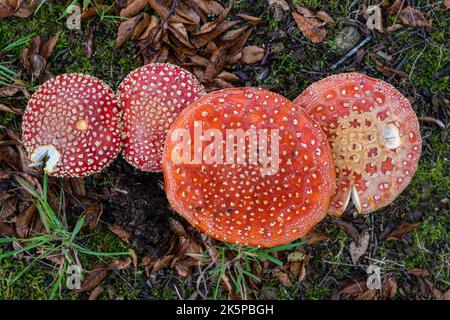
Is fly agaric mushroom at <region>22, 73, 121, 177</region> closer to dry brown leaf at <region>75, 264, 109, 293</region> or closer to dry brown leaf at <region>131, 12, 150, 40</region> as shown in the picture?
dry brown leaf at <region>131, 12, 150, 40</region>

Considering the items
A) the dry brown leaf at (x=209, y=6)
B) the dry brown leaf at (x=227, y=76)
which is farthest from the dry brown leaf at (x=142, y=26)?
the dry brown leaf at (x=227, y=76)

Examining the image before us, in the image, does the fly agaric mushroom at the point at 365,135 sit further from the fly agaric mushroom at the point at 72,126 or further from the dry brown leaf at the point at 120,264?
the dry brown leaf at the point at 120,264

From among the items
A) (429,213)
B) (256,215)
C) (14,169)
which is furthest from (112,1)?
(429,213)

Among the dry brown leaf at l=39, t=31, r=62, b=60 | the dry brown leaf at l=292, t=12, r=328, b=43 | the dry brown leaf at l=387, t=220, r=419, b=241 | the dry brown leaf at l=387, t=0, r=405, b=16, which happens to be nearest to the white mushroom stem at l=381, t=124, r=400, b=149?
the dry brown leaf at l=387, t=220, r=419, b=241

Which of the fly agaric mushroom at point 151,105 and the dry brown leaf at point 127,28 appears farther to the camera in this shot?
the dry brown leaf at point 127,28

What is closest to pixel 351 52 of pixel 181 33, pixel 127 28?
pixel 181 33

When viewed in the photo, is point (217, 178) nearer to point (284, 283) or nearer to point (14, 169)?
point (284, 283)
